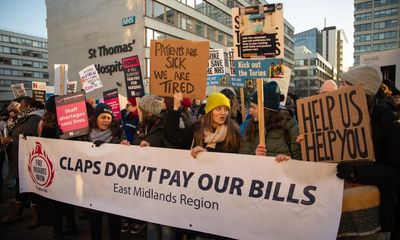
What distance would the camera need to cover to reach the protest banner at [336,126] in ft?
7.77

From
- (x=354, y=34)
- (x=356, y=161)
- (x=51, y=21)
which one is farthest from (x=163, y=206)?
(x=354, y=34)

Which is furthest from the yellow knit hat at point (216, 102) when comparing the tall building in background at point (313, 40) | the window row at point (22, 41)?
the tall building in background at point (313, 40)

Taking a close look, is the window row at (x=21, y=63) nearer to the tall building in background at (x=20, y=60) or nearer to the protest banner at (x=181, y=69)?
the tall building in background at (x=20, y=60)

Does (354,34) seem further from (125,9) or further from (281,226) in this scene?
(281,226)

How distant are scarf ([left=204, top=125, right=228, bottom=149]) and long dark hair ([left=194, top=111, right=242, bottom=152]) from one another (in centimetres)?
4

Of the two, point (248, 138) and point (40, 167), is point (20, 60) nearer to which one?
point (40, 167)

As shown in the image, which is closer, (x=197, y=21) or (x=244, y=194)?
(x=244, y=194)

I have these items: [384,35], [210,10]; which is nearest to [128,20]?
[210,10]

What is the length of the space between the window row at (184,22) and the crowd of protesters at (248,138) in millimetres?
30180

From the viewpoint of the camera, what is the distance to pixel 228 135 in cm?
331

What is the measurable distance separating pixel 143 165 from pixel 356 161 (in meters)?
2.14

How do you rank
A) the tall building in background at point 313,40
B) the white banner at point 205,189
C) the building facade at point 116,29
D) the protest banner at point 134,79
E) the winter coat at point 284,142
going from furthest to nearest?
the tall building in background at point 313,40
the building facade at point 116,29
the protest banner at point 134,79
the winter coat at point 284,142
the white banner at point 205,189

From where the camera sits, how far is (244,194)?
9.36ft

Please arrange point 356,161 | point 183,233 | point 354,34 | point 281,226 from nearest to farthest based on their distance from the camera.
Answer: point 356,161 < point 281,226 < point 183,233 < point 354,34
